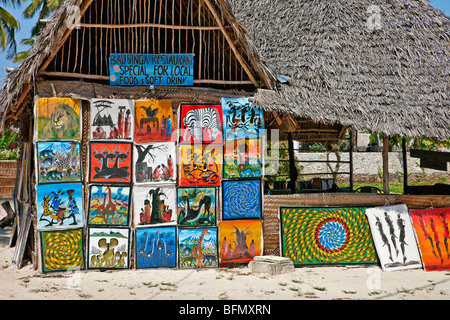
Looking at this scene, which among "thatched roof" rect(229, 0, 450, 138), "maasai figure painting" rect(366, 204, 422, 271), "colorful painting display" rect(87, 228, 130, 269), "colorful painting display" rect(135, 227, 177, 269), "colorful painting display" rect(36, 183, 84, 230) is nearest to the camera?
"colorful painting display" rect(36, 183, 84, 230)

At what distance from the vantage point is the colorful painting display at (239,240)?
7227 mm

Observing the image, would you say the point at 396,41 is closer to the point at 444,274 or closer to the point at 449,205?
the point at 449,205

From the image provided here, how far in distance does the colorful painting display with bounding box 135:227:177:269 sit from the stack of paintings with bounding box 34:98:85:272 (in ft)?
2.70

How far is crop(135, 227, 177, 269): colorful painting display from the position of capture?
7.01 m

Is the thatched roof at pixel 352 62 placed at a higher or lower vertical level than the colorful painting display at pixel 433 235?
higher

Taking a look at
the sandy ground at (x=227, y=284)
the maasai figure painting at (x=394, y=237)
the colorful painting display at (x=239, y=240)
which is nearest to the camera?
the sandy ground at (x=227, y=284)

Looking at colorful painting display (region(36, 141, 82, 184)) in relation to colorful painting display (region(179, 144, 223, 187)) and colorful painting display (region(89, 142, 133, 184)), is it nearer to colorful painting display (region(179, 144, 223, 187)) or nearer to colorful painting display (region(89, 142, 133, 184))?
colorful painting display (region(89, 142, 133, 184))

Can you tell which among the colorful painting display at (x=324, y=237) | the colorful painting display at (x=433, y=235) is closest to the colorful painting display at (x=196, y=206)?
the colorful painting display at (x=324, y=237)

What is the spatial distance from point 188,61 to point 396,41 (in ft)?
13.0

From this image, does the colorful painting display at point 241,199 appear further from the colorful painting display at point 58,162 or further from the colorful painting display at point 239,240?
the colorful painting display at point 58,162

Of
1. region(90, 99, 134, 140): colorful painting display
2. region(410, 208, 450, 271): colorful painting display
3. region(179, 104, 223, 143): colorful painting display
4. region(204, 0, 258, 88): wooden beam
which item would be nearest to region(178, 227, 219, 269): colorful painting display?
region(179, 104, 223, 143): colorful painting display

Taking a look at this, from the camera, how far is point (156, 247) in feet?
23.1

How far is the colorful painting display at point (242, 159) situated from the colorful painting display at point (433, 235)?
262cm

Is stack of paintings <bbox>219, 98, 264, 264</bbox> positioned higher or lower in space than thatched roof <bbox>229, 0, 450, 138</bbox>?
lower
